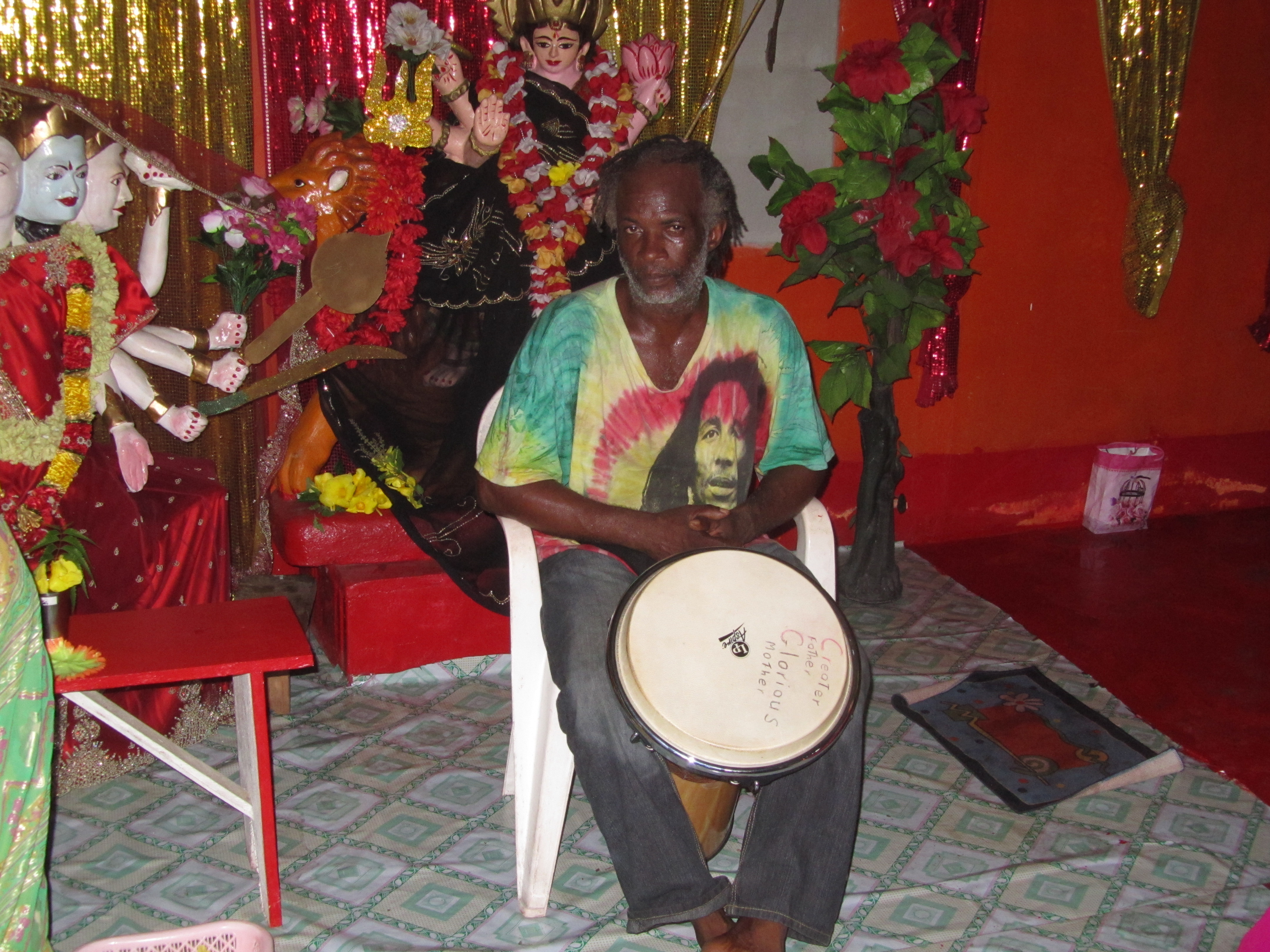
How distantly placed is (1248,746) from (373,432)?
278cm

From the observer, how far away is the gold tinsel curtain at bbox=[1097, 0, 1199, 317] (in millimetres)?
4441

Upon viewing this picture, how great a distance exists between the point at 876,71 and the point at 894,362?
1.00m

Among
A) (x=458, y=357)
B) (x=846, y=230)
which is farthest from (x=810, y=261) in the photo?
(x=458, y=357)

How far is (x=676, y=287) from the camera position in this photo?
7.95 ft

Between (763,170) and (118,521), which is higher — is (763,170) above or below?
above

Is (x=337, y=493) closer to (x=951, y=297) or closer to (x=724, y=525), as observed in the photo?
(x=724, y=525)

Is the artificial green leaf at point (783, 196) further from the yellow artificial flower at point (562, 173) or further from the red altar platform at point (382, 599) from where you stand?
the red altar platform at point (382, 599)

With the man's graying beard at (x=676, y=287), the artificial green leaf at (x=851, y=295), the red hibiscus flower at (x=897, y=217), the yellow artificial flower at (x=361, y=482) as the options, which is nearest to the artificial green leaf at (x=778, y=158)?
the red hibiscus flower at (x=897, y=217)

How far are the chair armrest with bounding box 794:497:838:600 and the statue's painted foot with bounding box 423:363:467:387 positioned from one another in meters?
1.51

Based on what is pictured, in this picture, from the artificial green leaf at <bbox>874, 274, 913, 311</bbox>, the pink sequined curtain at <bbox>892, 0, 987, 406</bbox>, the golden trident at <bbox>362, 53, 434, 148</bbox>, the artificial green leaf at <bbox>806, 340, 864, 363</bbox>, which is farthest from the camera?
the pink sequined curtain at <bbox>892, 0, 987, 406</bbox>

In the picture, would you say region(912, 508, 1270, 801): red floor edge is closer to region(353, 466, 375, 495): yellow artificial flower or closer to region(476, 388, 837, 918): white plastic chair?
region(476, 388, 837, 918): white plastic chair

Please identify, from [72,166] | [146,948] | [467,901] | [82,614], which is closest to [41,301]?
[72,166]

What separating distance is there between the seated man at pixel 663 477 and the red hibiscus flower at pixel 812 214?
1156mm

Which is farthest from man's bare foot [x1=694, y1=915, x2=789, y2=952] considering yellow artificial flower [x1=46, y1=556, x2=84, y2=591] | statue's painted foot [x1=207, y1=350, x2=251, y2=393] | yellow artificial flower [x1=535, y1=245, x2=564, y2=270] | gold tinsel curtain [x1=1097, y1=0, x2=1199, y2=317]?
gold tinsel curtain [x1=1097, y1=0, x2=1199, y2=317]
